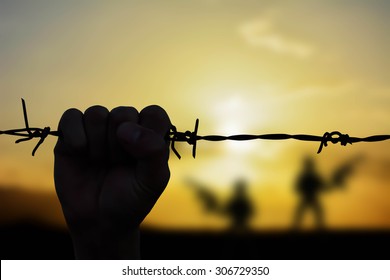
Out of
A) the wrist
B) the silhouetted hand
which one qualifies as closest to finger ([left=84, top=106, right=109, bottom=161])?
the silhouetted hand

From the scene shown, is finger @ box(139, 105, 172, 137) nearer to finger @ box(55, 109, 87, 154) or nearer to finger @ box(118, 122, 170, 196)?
finger @ box(118, 122, 170, 196)

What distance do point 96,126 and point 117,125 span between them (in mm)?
76

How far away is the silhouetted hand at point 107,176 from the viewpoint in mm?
1529

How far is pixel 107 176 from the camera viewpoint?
5.50ft

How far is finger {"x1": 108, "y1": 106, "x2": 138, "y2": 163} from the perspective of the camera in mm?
1538

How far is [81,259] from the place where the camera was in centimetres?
173

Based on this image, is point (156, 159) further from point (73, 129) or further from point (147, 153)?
point (73, 129)

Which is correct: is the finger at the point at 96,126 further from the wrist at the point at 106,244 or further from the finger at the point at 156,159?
the wrist at the point at 106,244

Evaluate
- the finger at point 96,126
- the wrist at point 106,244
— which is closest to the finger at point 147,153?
the finger at point 96,126

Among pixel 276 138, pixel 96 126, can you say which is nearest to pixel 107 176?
pixel 96 126

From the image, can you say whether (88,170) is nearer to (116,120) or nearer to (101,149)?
(101,149)

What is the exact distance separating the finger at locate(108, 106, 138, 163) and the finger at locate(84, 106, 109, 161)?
0.02m
